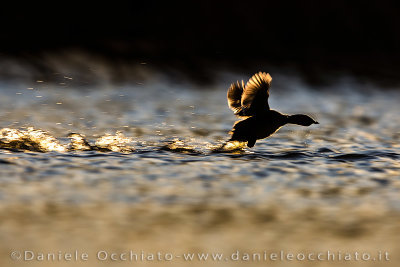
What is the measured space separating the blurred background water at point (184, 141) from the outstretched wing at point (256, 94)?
1.96ft

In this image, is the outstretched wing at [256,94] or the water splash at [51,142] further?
the water splash at [51,142]

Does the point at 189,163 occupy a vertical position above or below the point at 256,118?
below

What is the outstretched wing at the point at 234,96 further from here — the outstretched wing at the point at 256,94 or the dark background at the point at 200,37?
the dark background at the point at 200,37

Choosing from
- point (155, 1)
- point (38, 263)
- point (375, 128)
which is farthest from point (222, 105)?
point (155, 1)

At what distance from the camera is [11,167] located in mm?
7301

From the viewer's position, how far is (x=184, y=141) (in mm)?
9180

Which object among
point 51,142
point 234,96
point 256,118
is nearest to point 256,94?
point 256,118

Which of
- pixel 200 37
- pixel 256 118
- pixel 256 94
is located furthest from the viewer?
pixel 200 37

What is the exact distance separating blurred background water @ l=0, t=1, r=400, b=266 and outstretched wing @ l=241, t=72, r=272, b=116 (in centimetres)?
60

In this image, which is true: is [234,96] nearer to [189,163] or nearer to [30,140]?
[189,163]

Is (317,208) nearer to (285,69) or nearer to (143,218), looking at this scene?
(143,218)

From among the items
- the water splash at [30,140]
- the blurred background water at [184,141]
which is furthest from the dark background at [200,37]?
the water splash at [30,140]

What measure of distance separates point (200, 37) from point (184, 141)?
439 inches

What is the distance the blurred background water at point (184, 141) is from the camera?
217 inches
